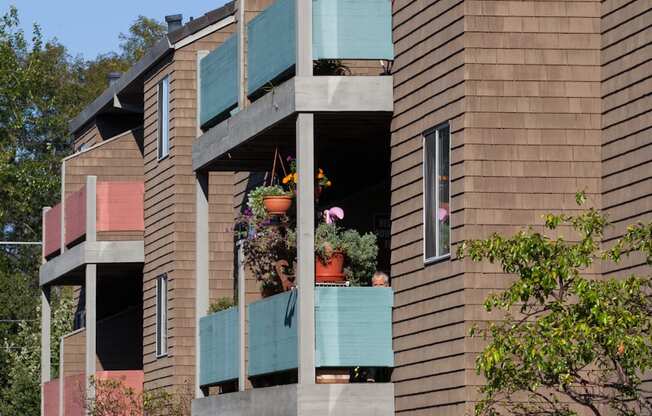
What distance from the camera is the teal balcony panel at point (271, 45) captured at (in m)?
20.7

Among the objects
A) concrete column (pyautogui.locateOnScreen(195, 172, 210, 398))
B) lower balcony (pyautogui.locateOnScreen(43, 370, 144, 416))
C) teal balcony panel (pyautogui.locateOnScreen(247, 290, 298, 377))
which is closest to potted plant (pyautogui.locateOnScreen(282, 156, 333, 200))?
teal balcony panel (pyautogui.locateOnScreen(247, 290, 298, 377))

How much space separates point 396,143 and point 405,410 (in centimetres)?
301

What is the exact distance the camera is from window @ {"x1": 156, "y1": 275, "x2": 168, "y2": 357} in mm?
30042

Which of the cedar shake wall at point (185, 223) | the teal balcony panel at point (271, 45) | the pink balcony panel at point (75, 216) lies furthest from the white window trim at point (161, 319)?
the teal balcony panel at point (271, 45)

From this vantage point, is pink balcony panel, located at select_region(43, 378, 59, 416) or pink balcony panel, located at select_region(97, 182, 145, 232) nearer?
pink balcony panel, located at select_region(97, 182, 145, 232)

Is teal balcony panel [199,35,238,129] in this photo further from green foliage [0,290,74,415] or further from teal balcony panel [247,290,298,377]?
green foliage [0,290,74,415]

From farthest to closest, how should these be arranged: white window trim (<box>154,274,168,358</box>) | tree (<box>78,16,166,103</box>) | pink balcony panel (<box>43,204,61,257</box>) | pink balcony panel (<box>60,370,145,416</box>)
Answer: tree (<box>78,16,166,103</box>) < pink balcony panel (<box>43,204,61,257</box>) < pink balcony panel (<box>60,370,145,416</box>) < white window trim (<box>154,274,168,358</box>)

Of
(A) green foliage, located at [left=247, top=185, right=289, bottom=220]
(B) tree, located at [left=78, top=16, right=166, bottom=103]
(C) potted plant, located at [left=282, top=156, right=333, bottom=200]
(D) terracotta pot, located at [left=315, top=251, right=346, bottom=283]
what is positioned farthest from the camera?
(B) tree, located at [left=78, top=16, right=166, bottom=103]

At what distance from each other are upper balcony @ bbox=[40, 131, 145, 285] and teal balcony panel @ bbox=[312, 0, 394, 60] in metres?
12.0

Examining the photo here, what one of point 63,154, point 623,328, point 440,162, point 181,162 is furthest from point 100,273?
point 63,154

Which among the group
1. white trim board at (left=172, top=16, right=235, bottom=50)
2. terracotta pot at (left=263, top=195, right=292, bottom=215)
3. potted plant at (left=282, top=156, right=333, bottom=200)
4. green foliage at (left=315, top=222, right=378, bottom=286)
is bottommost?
green foliage at (left=315, top=222, right=378, bottom=286)

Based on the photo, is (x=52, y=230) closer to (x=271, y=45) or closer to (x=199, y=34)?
(x=199, y=34)

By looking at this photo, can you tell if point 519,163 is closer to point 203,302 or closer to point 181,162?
point 203,302

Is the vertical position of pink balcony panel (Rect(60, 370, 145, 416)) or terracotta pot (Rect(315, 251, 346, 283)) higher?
terracotta pot (Rect(315, 251, 346, 283))
